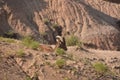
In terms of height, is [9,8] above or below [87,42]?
above

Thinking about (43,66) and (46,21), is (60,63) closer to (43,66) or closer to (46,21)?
(43,66)

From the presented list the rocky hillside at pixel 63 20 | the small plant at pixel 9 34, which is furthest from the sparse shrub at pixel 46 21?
the small plant at pixel 9 34

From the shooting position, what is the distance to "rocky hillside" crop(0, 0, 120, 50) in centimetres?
3466

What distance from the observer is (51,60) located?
→ 18172 millimetres

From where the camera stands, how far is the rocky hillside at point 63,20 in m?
34.7

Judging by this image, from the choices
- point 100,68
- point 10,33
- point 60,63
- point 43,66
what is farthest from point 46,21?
point 43,66

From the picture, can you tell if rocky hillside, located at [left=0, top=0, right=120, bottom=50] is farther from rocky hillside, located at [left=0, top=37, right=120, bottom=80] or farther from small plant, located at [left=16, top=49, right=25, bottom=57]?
small plant, located at [left=16, top=49, right=25, bottom=57]

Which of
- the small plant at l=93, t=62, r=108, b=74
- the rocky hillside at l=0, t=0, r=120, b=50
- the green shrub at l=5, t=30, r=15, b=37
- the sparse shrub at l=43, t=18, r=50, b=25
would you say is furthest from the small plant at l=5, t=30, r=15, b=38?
the small plant at l=93, t=62, r=108, b=74

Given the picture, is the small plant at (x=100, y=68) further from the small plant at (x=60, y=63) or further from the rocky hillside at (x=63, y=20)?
the rocky hillside at (x=63, y=20)

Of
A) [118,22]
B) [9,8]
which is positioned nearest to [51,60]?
[9,8]

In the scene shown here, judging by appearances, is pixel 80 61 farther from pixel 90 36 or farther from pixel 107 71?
pixel 90 36

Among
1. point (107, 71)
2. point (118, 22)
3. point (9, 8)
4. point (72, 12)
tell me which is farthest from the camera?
point (118, 22)

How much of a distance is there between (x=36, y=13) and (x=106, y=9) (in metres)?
10.6

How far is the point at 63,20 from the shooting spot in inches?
1528
